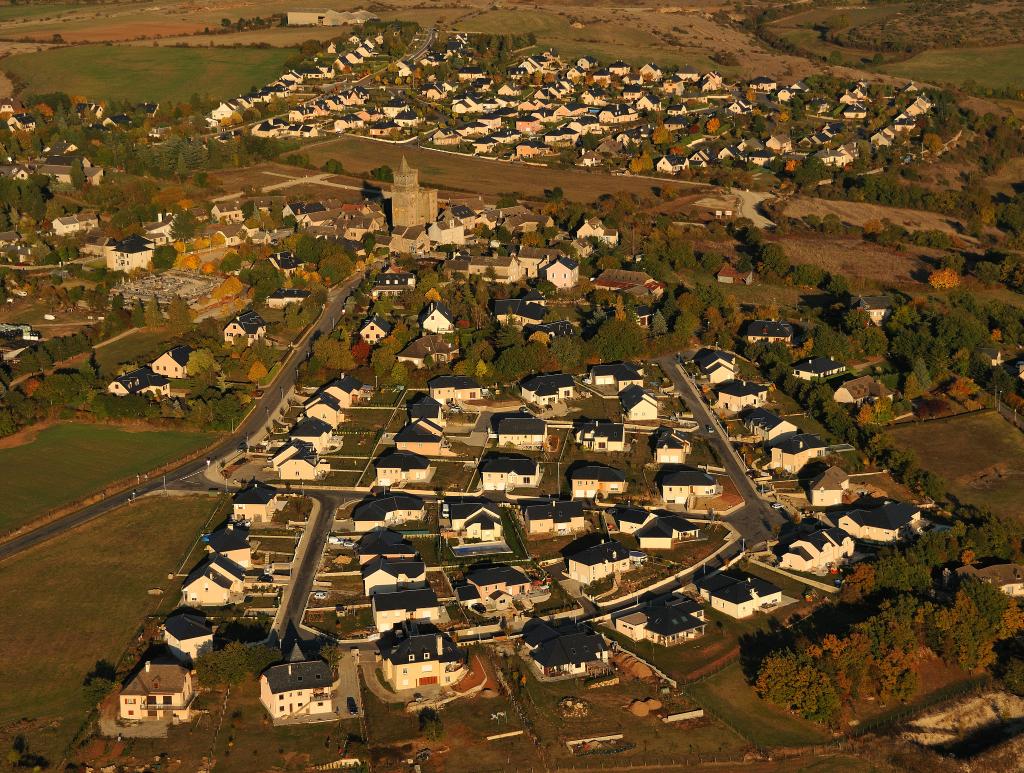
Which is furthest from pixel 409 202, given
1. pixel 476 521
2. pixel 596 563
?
pixel 596 563

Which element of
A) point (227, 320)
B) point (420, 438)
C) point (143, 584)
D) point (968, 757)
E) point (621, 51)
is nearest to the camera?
point (968, 757)

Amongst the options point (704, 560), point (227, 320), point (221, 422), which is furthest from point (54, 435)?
point (704, 560)

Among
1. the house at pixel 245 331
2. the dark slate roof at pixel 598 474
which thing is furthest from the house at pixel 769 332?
the house at pixel 245 331

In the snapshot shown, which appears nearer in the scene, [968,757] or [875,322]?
[968,757]

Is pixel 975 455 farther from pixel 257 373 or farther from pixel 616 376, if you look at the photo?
pixel 257 373

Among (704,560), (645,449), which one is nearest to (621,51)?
(645,449)

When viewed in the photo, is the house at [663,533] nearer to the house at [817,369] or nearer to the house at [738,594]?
the house at [738,594]

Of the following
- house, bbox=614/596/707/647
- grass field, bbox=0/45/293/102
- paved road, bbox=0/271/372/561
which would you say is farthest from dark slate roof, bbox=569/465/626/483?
grass field, bbox=0/45/293/102

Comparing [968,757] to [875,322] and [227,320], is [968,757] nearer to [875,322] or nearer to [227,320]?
[875,322]

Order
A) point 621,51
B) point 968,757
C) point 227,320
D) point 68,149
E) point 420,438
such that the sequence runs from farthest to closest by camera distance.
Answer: point 621,51
point 68,149
point 227,320
point 420,438
point 968,757
